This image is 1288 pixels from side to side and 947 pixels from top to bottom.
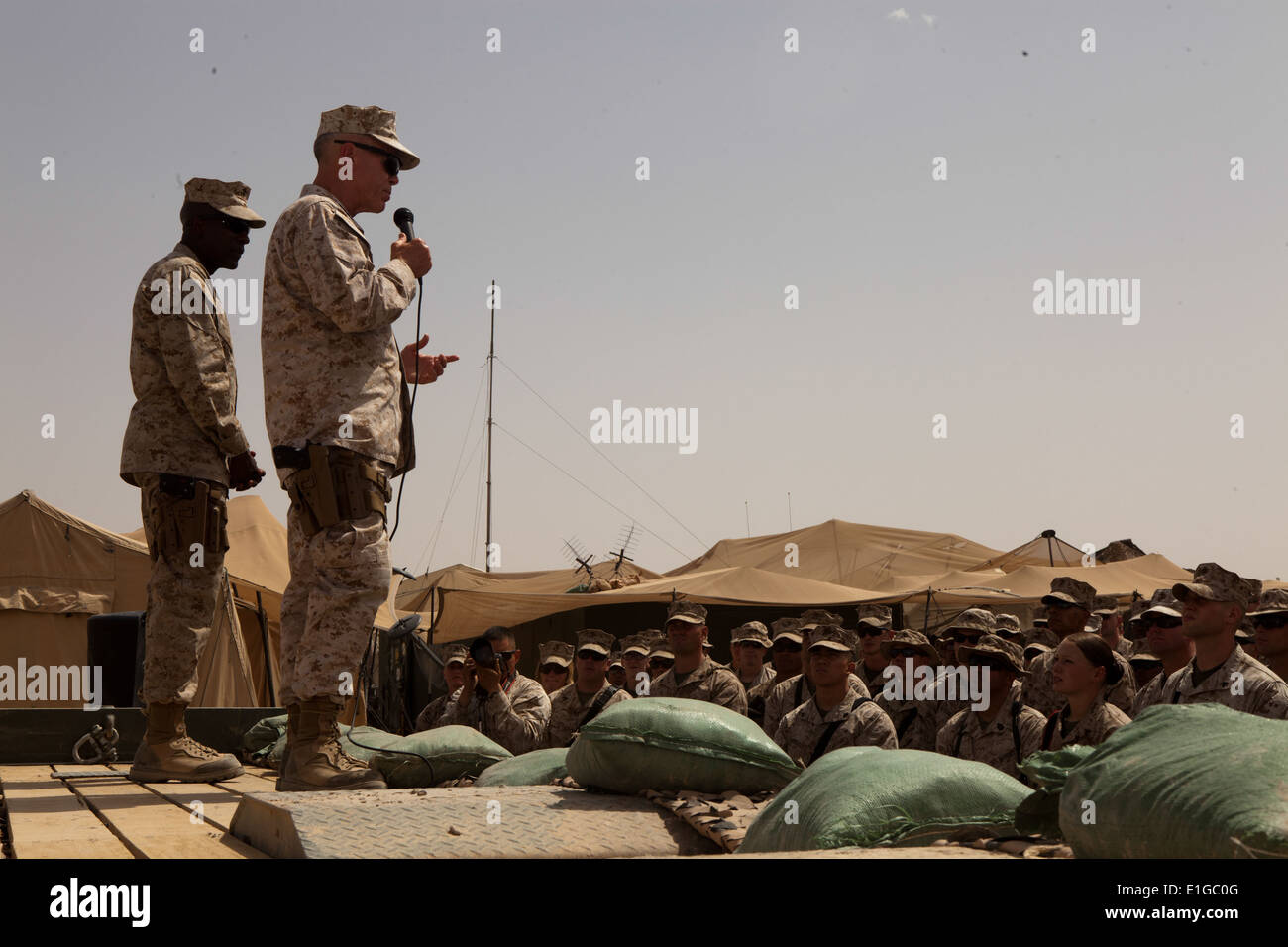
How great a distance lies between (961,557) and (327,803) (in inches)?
931

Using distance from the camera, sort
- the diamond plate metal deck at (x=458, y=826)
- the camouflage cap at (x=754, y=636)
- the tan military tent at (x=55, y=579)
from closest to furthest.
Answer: the diamond plate metal deck at (x=458, y=826) < the camouflage cap at (x=754, y=636) < the tan military tent at (x=55, y=579)

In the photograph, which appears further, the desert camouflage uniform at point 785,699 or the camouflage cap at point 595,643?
the camouflage cap at point 595,643

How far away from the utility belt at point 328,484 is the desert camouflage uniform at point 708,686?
4.31m

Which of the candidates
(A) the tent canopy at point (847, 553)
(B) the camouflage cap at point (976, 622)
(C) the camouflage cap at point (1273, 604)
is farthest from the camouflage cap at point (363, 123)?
(A) the tent canopy at point (847, 553)

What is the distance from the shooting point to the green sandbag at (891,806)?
2633mm

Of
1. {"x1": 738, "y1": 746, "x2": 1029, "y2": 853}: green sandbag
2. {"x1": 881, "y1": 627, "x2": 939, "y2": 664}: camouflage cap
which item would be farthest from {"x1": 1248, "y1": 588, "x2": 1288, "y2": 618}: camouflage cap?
{"x1": 738, "y1": 746, "x2": 1029, "y2": 853}: green sandbag

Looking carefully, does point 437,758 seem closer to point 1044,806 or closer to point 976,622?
point 1044,806

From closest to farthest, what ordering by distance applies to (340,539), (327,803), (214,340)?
(327,803) < (340,539) < (214,340)

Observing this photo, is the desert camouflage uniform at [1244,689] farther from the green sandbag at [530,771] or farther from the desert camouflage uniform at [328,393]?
the desert camouflage uniform at [328,393]
